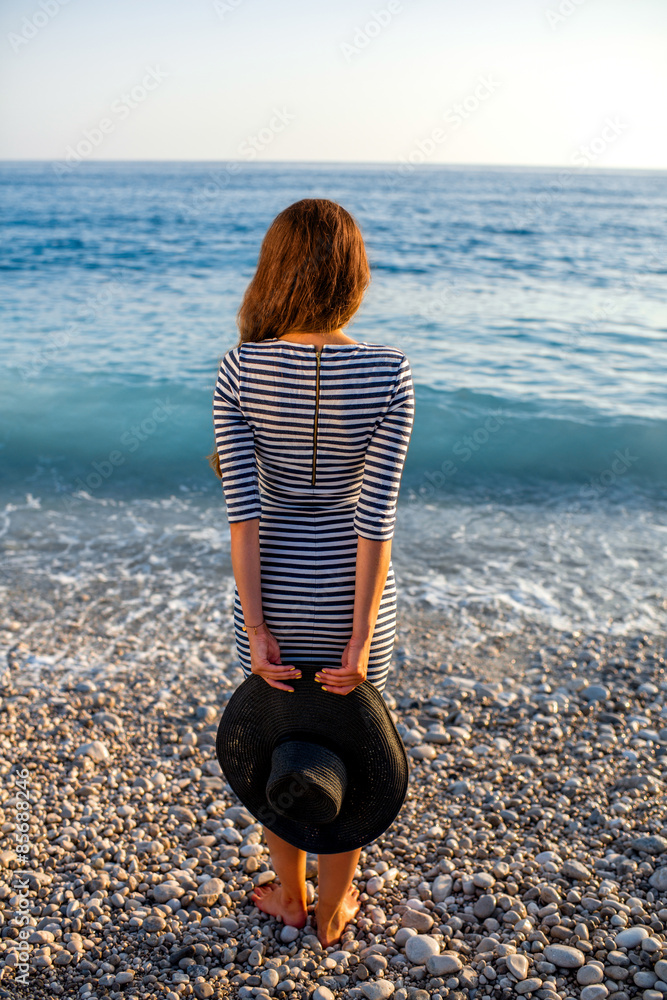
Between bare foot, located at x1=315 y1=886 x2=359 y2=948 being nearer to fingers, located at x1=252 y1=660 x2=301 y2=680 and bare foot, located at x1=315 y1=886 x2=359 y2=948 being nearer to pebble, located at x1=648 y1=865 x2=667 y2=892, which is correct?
fingers, located at x1=252 y1=660 x2=301 y2=680

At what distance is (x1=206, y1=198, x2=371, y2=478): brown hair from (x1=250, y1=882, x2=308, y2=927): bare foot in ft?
6.67

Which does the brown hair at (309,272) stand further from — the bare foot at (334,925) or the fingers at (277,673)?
the bare foot at (334,925)

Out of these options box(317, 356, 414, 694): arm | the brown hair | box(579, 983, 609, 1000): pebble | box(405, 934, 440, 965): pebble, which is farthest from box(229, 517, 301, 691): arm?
box(579, 983, 609, 1000): pebble

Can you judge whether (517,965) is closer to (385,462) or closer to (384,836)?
(384,836)

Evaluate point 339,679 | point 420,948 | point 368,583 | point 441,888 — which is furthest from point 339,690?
point 441,888

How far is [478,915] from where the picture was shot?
267 cm

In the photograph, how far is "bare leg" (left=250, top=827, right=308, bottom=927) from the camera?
8.12 ft

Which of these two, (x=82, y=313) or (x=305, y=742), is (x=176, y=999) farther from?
(x=82, y=313)

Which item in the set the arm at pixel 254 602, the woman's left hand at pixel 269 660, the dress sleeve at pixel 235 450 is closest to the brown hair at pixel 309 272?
the dress sleeve at pixel 235 450

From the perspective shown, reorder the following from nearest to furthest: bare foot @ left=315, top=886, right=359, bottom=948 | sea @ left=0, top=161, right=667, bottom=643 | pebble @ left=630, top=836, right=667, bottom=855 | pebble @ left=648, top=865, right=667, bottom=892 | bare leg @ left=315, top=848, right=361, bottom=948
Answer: bare leg @ left=315, top=848, right=361, bottom=948, bare foot @ left=315, top=886, right=359, bottom=948, pebble @ left=648, top=865, right=667, bottom=892, pebble @ left=630, top=836, right=667, bottom=855, sea @ left=0, top=161, right=667, bottom=643

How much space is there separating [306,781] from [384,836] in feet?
4.56

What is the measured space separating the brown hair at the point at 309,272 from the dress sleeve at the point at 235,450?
165 millimetres

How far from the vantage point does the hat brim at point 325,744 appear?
210cm

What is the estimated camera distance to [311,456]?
1963mm
